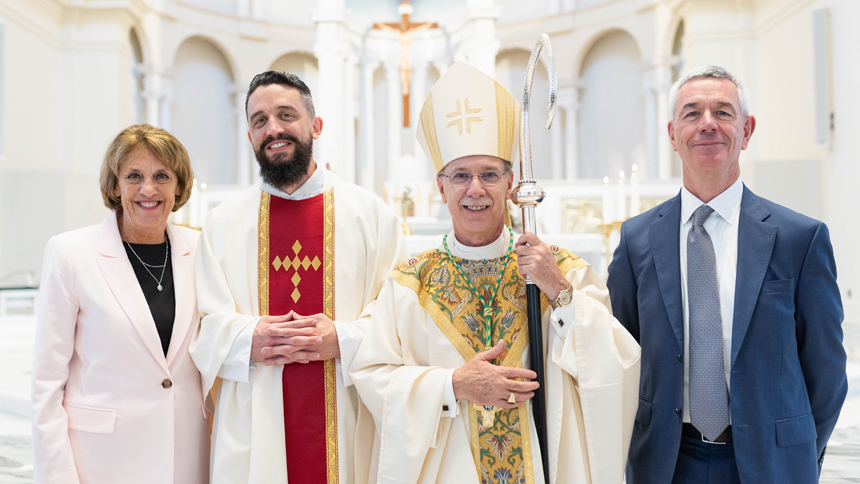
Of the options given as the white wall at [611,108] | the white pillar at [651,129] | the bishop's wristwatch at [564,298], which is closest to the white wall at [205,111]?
the white wall at [611,108]

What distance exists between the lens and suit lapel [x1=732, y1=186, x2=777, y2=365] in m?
1.89

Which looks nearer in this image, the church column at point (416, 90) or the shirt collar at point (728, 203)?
the shirt collar at point (728, 203)

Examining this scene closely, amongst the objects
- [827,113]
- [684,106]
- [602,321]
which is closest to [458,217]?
[602,321]

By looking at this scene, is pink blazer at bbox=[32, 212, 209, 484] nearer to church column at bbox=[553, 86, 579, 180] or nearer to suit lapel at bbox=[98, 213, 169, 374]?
suit lapel at bbox=[98, 213, 169, 374]

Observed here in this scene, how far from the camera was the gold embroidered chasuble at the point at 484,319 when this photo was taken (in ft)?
6.68

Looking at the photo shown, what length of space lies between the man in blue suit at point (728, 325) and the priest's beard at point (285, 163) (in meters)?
1.24

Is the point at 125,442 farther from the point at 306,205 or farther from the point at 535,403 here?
the point at 535,403

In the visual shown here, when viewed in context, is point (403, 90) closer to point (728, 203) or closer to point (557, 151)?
point (557, 151)

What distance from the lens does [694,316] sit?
199 centimetres

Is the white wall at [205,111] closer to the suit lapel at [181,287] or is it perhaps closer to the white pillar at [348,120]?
the white pillar at [348,120]

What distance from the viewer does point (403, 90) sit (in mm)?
9859

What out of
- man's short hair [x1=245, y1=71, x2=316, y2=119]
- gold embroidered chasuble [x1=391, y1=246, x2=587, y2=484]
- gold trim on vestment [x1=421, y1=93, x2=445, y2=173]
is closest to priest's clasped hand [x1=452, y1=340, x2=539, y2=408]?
gold embroidered chasuble [x1=391, y1=246, x2=587, y2=484]

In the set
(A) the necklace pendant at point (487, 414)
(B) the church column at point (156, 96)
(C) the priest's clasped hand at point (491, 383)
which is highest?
(B) the church column at point (156, 96)

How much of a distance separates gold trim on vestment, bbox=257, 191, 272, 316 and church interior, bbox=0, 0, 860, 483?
11.4 ft
